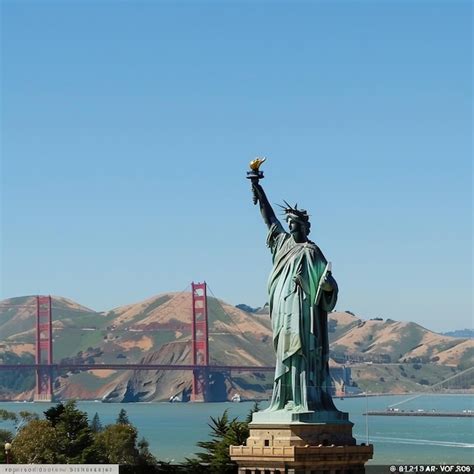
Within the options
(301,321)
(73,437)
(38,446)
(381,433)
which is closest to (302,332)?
(301,321)

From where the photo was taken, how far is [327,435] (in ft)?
120

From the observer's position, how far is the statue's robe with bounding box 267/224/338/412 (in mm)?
37094

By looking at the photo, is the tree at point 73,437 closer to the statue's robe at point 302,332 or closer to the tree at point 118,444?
the tree at point 118,444

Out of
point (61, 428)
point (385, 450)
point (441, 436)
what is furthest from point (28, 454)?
point (441, 436)

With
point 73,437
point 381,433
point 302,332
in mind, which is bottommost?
point 73,437

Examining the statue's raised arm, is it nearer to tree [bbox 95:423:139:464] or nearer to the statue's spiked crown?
the statue's spiked crown

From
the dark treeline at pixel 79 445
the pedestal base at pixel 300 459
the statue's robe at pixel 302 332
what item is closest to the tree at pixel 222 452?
the dark treeline at pixel 79 445

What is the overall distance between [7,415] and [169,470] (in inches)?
2268

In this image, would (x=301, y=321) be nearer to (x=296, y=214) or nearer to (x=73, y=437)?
(x=296, y=214)

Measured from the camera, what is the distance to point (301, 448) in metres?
35.8

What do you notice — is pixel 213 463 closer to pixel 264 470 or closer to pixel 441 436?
pixel 264 470

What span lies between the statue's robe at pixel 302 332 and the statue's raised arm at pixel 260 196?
1.25 meters

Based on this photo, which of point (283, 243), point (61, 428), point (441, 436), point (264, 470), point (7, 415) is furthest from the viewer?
point (441, 436)

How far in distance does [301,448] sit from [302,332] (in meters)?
2.65
